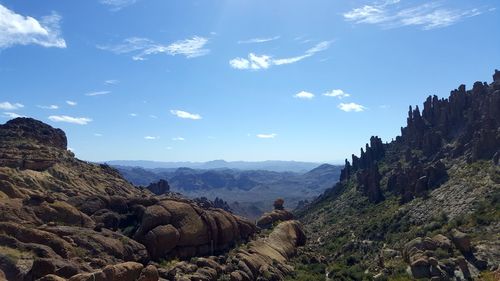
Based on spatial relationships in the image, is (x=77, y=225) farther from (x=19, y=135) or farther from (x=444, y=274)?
(x=19, y=135)

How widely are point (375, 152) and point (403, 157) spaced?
2177 centimetres

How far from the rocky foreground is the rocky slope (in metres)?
8.34

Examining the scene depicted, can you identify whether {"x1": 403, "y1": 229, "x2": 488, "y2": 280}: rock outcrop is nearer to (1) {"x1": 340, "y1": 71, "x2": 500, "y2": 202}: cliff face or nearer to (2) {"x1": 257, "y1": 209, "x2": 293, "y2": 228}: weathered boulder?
(2) {"x1": 257, "y1": 209, "x2": 293, "y2": 228}: weathered boulder

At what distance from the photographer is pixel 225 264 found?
50656 mm

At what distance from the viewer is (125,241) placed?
1844 inches

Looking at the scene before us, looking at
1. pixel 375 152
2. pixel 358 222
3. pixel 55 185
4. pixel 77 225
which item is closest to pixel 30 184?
pixel 55 185

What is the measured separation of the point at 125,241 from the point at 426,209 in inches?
2097

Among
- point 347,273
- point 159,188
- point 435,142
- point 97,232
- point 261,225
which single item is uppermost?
point 435,142

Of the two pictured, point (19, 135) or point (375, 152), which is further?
point (375, 152)

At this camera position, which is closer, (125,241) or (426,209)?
(125,241)

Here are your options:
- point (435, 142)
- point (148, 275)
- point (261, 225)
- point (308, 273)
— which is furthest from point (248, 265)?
point (435, 142)

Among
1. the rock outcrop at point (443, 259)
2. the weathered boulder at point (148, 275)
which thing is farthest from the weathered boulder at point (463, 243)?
the weathered boulder at point (148, 275)

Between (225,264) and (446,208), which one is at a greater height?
(446,208)

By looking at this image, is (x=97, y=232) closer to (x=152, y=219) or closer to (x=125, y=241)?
(x=125, y=241)
